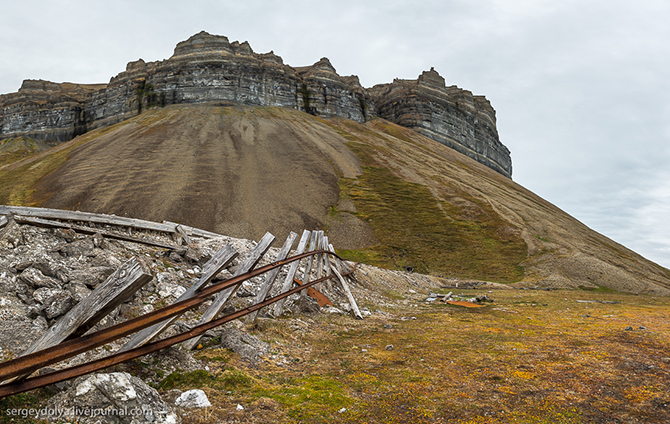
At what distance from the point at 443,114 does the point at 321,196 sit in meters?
78.4

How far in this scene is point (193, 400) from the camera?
4262 mm

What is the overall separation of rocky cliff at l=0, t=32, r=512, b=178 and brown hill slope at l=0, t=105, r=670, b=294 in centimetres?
1391

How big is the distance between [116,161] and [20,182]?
624 inches

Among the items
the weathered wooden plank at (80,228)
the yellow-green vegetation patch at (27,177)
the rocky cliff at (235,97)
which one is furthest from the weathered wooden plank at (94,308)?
the rocky cliff at (235,97)

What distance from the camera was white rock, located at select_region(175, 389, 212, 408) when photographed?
4188mm

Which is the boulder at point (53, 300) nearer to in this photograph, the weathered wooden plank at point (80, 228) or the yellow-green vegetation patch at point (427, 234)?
the weathered wooden plank at point (80, 228)

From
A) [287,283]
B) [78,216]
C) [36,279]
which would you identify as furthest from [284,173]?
[36,279]

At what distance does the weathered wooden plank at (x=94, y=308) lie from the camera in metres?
3.57

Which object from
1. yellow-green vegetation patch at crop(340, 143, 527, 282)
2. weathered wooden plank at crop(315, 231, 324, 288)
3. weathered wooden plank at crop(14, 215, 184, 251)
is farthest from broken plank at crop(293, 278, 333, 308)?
yellow-green vegetation patch at crop(340, 143, 527, 282)

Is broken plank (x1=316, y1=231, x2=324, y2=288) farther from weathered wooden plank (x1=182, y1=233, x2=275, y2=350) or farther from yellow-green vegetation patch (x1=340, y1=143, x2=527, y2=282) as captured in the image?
yellow-green vegetation patch (x1=340, y1=143, x2=527, y2=282)

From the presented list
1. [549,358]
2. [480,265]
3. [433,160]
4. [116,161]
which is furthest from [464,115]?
[549,358]

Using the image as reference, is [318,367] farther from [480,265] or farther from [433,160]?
[433,160]

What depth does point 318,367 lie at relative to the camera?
6.13 meters

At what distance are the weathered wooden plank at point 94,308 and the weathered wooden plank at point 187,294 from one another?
2.92ft
